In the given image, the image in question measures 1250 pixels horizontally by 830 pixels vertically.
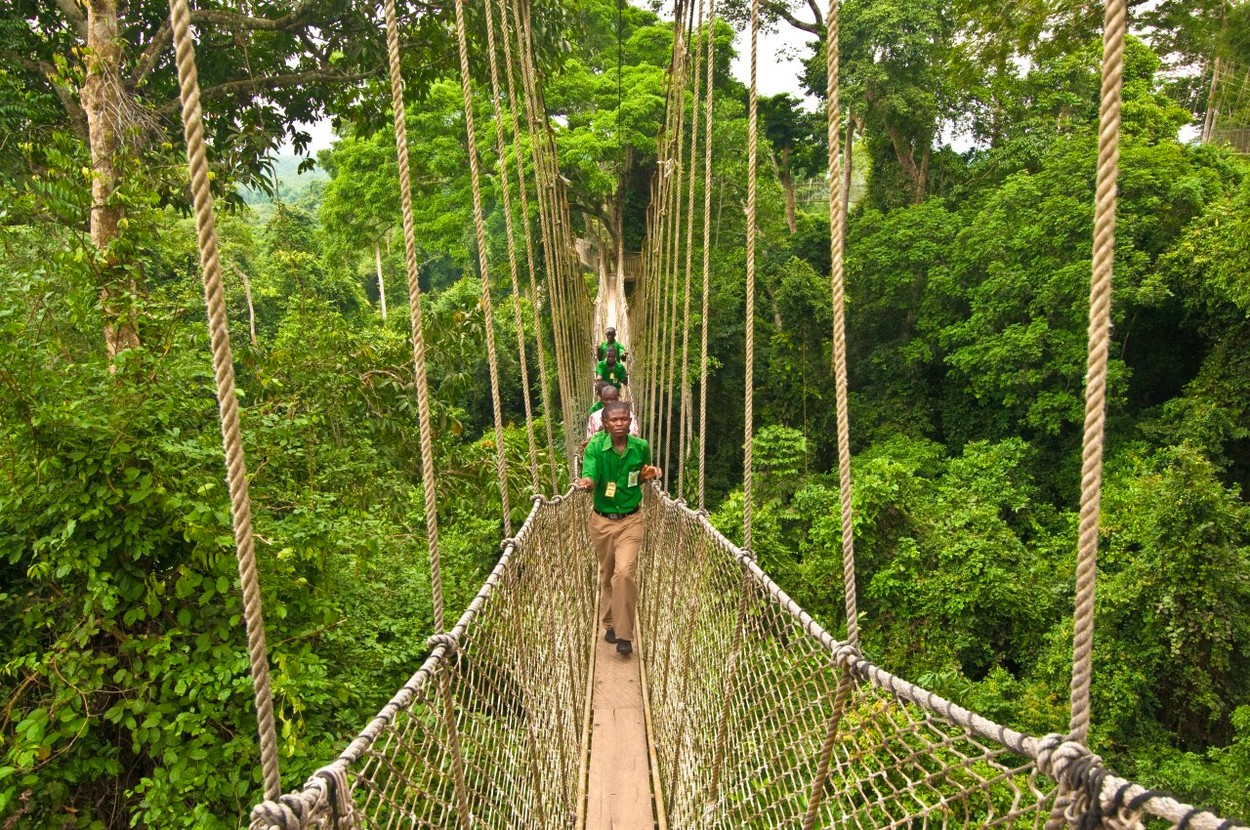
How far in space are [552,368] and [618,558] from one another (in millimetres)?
8236

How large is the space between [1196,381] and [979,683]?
4.48 m

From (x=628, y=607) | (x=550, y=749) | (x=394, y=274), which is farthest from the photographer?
(x=394, y=274)

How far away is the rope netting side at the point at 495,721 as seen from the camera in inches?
30.8

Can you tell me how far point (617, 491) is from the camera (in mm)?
2318

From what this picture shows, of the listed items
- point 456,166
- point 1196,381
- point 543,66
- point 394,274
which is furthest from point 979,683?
point 394,274

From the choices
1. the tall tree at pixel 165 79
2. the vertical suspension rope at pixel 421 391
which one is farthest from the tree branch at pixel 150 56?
the vertical suspension rope at pixel 421 391

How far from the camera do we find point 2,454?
1674mm

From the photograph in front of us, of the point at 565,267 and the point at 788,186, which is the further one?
the point at 788,186

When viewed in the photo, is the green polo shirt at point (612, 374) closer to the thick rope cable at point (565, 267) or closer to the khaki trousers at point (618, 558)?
the thick rope cable at point (565, 267)

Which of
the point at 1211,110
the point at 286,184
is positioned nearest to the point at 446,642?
the point at 286,184

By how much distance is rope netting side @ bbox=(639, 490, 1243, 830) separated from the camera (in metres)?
0.63

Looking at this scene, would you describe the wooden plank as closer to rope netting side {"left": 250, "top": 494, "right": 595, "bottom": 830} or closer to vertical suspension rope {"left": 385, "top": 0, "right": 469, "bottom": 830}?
rope netting side {"left": 250, "top": 494, "right": 595, "bottom": 830}

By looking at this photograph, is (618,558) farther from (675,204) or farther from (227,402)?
(675,204)

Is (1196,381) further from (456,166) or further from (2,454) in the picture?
(2,454)
